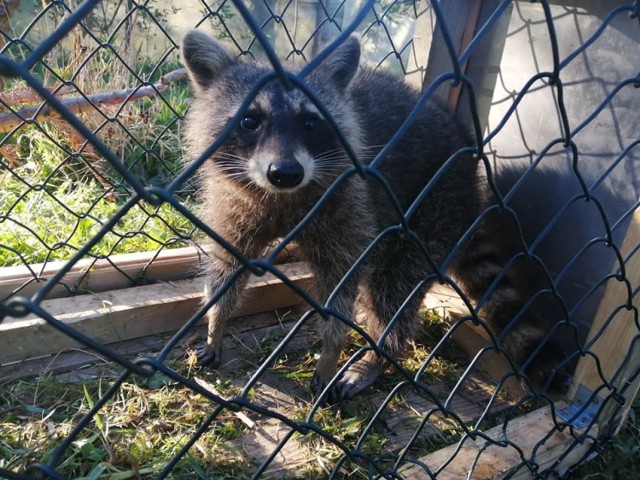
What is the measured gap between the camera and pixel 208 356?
2.35m

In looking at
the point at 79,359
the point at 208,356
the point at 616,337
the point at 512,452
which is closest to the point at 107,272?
the point at 79,359

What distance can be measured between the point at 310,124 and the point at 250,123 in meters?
0.23

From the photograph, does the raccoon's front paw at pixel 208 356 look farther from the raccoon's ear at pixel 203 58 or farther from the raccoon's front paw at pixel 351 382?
the raccoon's ear at pixel 203 58

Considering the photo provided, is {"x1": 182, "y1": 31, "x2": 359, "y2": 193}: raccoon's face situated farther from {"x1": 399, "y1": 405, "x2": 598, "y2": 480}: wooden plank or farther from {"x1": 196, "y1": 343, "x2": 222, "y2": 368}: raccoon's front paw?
{"x1": 399, "y1": 405, "x2": 598, "y2": 480}: wooden plank

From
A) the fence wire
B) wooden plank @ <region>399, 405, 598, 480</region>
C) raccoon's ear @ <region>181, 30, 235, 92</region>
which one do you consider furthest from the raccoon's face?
wooden plank @ <region>399, 405, 598, 480</region>

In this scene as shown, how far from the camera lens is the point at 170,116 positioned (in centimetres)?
465

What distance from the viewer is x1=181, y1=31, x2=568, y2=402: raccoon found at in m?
2.00

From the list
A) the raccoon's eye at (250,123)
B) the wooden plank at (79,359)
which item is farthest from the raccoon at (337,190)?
the wooden plank at (79,359)

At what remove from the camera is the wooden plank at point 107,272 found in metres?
2.26

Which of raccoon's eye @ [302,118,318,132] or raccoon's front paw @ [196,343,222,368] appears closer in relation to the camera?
raccoon's eye @ [302,118,318,132]

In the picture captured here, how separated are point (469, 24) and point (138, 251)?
2.04 meters

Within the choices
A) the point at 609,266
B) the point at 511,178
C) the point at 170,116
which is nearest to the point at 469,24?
the point at 511,178

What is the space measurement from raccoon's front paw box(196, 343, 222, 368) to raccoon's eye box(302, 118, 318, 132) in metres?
1.05

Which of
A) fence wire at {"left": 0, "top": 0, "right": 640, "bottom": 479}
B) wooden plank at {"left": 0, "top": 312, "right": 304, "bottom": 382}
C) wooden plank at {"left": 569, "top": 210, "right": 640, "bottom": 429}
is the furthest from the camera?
wooden plank at {"left": 0, "top": 312, "right": 304, "bottom": 382}
